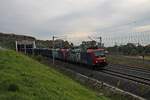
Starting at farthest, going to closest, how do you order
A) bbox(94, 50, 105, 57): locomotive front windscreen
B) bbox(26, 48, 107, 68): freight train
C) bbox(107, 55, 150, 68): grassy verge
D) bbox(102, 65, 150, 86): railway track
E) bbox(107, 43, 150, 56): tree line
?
1. bbox(107, 43, 150, 56): tree line
2. bbox(107, 55, 150, 68): grassy verge
3. bbox(94, 50, 105, 57): locomotive front windscreen
4. bbox(26, 48, 107, 68): freight train
5. bbox(102, 65, 150, 86): railway track

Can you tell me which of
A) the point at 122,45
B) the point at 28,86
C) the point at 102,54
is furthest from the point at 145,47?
the point at 28,86

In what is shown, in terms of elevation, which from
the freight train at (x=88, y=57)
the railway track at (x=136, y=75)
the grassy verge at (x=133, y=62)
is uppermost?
the freight train at (x=88, y=57)

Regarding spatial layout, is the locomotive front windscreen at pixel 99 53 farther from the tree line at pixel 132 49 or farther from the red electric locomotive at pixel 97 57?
the tree line at pixel 132 49

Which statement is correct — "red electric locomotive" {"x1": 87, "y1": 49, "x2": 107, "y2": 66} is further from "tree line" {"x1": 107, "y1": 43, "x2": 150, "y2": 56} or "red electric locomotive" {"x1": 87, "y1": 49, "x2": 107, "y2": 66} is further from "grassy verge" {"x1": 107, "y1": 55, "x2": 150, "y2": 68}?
"tree line" {"x1": 107, "y1": 43, "x2": 150, "y2": 56}

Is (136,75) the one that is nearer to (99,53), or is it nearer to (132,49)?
(99,53)

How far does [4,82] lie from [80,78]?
20.0 metres

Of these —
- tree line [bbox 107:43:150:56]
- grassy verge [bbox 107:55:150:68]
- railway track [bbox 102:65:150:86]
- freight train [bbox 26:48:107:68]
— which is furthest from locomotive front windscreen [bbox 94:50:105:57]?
tree line [bbox 107:43:150:56]

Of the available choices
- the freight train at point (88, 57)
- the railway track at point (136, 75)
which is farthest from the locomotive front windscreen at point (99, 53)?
the railway track at point (136, 75)

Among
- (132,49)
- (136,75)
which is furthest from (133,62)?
(132,49)

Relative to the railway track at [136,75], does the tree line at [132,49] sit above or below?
above

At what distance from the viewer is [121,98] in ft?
67.2

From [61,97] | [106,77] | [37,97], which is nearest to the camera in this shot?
[37,97]

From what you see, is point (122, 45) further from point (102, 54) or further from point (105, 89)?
point (105, 89)

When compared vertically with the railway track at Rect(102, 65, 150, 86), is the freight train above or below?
above
